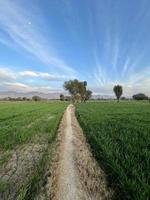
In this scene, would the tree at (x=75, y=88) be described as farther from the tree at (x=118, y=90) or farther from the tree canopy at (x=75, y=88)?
the tree at (x=118, y=90)

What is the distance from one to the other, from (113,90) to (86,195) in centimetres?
14358

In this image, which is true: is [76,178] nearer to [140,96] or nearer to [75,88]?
[75,88]

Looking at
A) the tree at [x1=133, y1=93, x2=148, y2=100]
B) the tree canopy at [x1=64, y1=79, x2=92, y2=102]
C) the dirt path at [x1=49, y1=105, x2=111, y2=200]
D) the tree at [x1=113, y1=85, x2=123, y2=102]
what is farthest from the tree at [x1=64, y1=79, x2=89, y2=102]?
the dirt path at [x1=49, y1=105, x2=111, y2=200]

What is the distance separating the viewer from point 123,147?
866cm

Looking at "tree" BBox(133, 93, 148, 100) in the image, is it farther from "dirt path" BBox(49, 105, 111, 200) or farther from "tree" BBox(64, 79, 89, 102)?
"dirt path" BBox(49, 105, 111, 200)

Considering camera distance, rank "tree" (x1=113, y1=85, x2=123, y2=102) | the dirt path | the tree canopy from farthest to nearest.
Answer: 1. "tree" (x1=113, y1=85, x2=123, y2=102)
2. the tree canopy
3. the dirt path

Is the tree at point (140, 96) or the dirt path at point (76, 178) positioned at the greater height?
the tree at point (140, 96)

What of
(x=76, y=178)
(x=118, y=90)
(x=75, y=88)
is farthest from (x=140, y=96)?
(x=76, y=178)

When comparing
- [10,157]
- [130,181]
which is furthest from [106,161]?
[10,157]

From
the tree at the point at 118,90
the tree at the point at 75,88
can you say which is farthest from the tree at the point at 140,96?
the tree at the point at 75,88

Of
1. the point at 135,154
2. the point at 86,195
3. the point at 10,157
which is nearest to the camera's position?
the point at 86,195

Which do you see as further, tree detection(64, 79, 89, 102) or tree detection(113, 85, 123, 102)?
tree detection(113, 85, 123, 102)

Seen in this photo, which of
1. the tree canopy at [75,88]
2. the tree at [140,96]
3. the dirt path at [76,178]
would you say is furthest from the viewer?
the tree at [140,96]

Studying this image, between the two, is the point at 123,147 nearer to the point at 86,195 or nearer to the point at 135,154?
the point at 135,154
